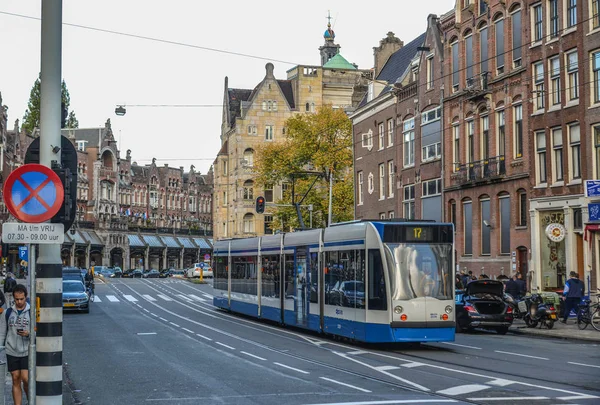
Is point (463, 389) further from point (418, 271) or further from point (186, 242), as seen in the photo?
point (186, 242)

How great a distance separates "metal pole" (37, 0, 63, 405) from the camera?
986 centimetres

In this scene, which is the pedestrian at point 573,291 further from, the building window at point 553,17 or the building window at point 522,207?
the building window at point 553,17

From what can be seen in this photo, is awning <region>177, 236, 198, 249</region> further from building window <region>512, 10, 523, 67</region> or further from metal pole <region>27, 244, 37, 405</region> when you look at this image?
metal pole <region>27, 244, 37, 405</region>

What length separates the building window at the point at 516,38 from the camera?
130 feet

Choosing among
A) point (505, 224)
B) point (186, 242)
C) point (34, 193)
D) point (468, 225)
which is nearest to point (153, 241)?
point (186, 242)

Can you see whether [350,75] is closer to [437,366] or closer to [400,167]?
[400,167]

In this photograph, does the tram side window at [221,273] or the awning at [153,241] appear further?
the awning at [153,241]

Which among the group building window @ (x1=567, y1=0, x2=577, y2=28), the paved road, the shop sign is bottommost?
the paved road

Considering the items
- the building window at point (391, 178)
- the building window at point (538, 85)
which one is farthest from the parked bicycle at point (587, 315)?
the building window at point (391, 178)

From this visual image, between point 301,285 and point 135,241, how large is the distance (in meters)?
98.4

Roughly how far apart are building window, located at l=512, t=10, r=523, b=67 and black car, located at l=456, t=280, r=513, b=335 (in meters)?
14.1

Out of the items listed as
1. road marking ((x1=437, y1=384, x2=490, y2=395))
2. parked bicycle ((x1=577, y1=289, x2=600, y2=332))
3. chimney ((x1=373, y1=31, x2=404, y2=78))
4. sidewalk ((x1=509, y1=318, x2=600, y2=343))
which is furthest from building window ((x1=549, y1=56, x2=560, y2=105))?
chimney ((x1=373, y1=31, x2=404, y2=78))

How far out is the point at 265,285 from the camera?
31812 millimetres

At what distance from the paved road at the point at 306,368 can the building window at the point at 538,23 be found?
1449cm
